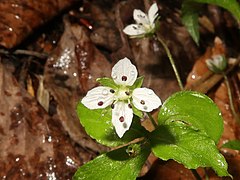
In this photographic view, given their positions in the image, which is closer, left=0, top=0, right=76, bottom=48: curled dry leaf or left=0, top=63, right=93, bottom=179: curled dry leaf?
left=0, top=63, right=93, bottom=179: curled dry leaf

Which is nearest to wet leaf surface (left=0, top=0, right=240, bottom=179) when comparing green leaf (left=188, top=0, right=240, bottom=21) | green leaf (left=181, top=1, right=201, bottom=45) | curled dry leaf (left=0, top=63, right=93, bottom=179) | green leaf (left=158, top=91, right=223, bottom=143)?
curled dry leaf (left=0, top=63, right=93, bottom=179)

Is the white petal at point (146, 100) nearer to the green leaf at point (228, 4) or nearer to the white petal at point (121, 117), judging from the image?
the white petal at point (121, 117)

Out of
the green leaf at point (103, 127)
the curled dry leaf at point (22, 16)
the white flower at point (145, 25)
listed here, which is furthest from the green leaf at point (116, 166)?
the curled dry leaf at point (22, 16)

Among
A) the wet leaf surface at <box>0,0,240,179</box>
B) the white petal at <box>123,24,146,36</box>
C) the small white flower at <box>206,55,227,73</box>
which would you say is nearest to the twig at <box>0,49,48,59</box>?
the wet leaf surface at <box>0,0,240,179</box>

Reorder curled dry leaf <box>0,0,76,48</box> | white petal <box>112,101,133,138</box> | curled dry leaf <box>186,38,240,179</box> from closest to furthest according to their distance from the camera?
white petal <box>112,101,133,138</box>
curled dry leaf <box>186,38,240,179</box>
curled dry leaf <box>0,0,76,48</box>

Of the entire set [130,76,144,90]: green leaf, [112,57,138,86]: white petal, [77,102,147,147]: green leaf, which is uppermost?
[112,57,138,86]: white petal

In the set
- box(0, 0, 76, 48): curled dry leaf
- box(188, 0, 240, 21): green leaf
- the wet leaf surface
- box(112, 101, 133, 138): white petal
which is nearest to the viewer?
box(112, 101, 133, 138): white petal

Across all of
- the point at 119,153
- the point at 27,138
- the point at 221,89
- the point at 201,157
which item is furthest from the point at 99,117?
the point at 221,89

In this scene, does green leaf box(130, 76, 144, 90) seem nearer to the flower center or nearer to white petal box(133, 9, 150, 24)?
the flower center

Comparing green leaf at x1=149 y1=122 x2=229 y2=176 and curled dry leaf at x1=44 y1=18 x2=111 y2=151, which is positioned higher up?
green leaf at x1=149 y1=122 x2=229 y2=176
